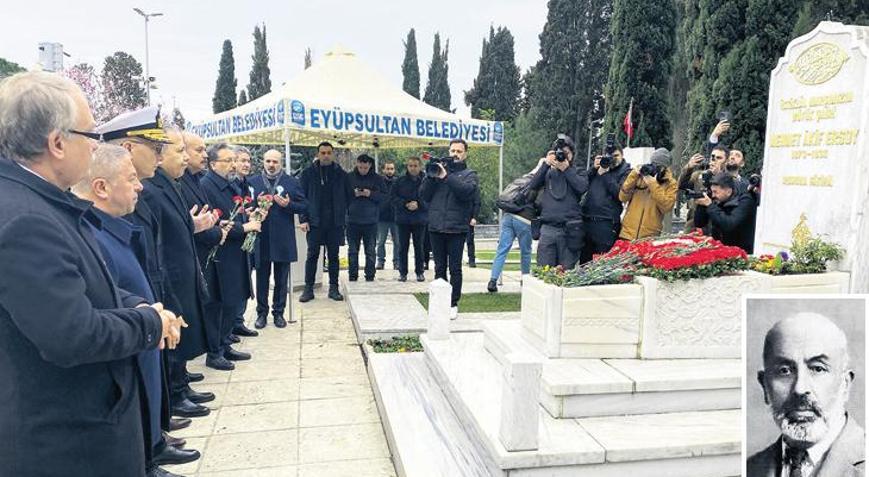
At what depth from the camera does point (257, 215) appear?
546 centimetres

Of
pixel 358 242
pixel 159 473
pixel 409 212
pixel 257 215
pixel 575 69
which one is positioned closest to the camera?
pixel 159 473

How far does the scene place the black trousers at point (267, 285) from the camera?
6.31 metres

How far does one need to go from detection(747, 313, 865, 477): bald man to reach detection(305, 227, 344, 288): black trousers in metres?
6.08

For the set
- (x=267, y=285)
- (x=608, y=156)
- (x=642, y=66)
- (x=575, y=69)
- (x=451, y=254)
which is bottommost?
(x=267, y=285)

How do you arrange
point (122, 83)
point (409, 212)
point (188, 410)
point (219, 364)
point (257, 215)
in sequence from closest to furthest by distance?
1. point (188, 410)
2. point (219, 364)
3. point (257, 215)
4. point (409, 212)
5. point (122, 83)

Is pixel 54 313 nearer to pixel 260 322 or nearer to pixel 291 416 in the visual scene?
pixel 291 416

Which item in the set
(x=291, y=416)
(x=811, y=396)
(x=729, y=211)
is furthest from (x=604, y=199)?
(x=811, y=396)

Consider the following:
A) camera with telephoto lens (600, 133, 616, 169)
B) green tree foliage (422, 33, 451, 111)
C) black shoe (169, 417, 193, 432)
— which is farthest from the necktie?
green tree foliage (422, 33, 451, 111)

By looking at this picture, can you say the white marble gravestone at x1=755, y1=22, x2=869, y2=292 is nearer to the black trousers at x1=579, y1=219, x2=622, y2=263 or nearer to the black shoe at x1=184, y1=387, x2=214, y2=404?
the black trousers at x1=579, y1=219, x2=622, y2=263

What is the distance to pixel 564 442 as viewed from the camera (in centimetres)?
306

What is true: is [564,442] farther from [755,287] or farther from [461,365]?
[755,287]

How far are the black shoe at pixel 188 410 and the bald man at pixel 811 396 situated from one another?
11.6ft

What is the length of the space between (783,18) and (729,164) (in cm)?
1047

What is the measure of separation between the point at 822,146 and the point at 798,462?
3824 mm
